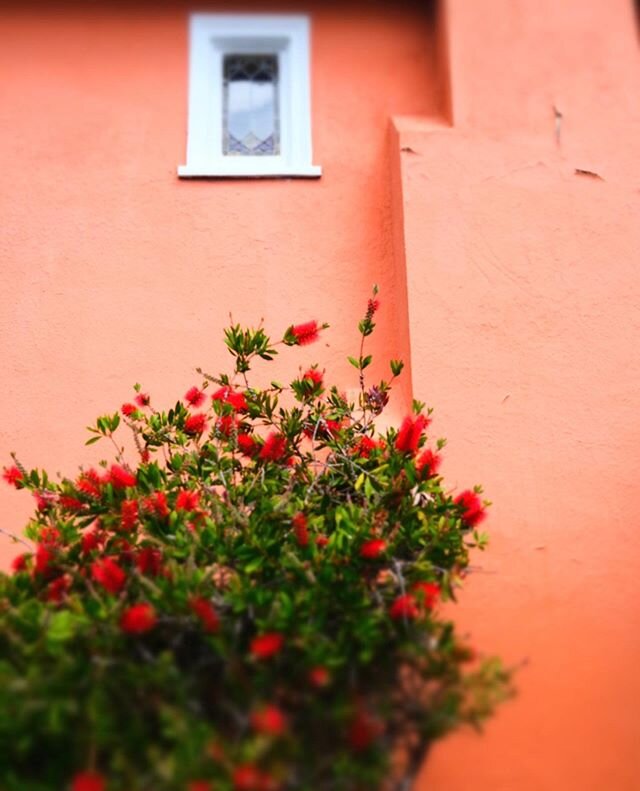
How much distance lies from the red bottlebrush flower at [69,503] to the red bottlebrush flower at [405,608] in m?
1.20

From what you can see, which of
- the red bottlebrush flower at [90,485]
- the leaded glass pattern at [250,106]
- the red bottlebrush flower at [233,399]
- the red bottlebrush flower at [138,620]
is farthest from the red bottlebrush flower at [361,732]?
the leaded glass pattern at [250,106]

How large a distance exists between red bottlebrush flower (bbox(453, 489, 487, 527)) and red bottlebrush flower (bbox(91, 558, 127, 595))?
1180 millimetres

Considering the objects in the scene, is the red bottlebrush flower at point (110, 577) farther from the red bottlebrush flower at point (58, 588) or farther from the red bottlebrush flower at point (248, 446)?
the red bottlebrush flower at point (248, 446)

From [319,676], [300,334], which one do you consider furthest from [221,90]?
[319,676]

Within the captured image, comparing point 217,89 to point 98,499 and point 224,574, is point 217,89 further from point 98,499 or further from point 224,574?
point 224,574

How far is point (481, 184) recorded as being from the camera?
14.6 ft

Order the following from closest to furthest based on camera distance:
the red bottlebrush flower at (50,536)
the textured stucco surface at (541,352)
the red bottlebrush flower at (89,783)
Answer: the red bottlebrush flower at (89,783) → the red bottlebrush flower at (50,536) → the textured stucco surface at (541,352)

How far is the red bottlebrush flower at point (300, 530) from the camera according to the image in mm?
2973

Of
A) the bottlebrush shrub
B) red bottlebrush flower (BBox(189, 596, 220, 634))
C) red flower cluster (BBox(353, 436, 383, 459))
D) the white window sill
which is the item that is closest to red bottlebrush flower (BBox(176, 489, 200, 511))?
the bottlebrush shrub

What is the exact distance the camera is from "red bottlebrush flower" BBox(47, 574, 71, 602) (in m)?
2.95

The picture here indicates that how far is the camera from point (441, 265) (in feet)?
14.0

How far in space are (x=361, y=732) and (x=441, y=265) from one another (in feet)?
7.94

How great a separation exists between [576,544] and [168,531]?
169 centimetres

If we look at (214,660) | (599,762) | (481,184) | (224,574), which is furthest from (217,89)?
(599,762)
